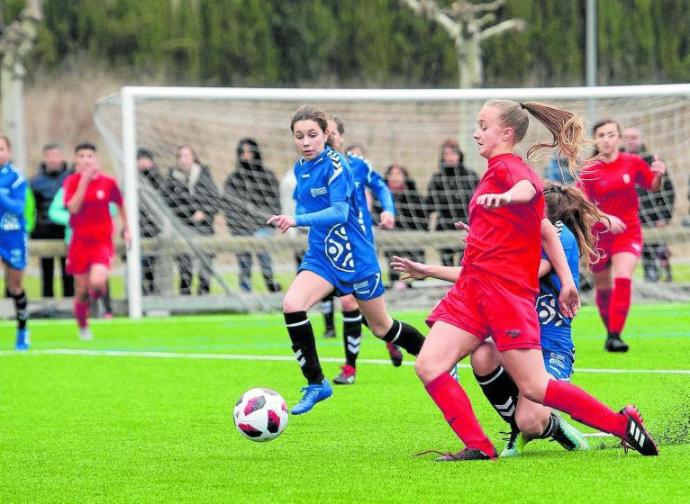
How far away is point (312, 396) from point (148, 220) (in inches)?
376

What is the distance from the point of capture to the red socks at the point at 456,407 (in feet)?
21.3

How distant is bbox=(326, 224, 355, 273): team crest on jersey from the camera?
9211 millimetres

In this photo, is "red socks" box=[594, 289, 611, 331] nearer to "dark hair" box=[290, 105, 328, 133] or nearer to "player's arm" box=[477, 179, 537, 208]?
"dark hair" box=[290, 105, 328, 133]

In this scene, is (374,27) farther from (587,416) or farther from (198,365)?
(587,416)

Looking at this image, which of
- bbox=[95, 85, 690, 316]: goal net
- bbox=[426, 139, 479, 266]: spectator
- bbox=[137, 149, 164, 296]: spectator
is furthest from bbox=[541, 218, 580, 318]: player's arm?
bbox=[137, 149, 164, 296]: spectator

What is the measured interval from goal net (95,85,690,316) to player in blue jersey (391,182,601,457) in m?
9.50

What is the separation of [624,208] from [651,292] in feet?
20.1

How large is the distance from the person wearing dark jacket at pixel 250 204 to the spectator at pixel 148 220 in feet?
2.91

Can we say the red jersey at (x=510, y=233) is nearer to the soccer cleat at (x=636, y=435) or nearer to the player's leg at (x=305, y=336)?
the soccer cleat at (x=636, y=435)

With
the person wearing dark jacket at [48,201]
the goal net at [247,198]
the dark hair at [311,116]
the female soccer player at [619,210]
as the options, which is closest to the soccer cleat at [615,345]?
the female soccer player at [619,210]

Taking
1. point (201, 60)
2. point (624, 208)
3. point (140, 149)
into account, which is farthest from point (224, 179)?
point (201, 60)

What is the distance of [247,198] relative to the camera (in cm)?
1814

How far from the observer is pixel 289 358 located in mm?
12422

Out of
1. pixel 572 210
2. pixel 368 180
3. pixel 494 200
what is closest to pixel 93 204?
pixel 368 180
